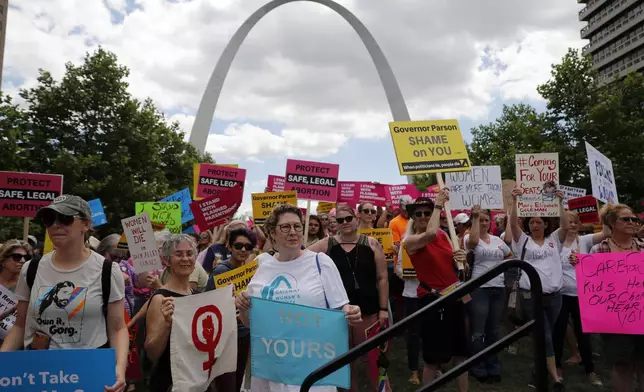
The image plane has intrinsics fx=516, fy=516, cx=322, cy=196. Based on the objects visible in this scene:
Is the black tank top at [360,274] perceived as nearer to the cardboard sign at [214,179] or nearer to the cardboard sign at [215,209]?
the cardboard sign at [215,209]

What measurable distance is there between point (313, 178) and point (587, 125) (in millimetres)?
21497

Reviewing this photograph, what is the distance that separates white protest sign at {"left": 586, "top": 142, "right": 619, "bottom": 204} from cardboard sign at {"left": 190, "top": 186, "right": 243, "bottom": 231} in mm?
4853

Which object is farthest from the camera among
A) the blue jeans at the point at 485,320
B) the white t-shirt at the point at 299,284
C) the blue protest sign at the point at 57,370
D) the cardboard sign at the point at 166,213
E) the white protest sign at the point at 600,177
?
the cardboard sign at the point at 166,213

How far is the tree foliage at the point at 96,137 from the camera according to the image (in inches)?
953

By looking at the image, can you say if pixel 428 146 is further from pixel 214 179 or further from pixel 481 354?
pixel 214 179

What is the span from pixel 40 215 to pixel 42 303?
1.56 feet

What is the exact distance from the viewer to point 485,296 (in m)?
5.79

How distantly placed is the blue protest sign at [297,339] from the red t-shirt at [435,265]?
2088 millimetres

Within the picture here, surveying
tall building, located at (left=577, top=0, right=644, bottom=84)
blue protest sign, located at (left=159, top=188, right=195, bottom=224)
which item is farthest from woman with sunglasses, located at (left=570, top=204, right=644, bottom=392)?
tall building, located at (left=577, top=0, right=644, bottom=84)

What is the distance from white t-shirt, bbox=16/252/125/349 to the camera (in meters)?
2.78

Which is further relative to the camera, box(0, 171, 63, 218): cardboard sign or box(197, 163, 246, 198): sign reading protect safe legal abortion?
box(197, 163, 246, 198): sign reading protect safe legal abortion

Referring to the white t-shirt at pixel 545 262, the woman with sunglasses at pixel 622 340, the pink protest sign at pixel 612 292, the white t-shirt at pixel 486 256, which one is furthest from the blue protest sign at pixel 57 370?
the white t-shirt at pixel 486 256

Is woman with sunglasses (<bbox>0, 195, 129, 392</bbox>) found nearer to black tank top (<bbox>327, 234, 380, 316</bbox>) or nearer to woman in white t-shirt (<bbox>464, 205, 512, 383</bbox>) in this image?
black tank top (<bbox>327, 234, 380, 316</bbox>)

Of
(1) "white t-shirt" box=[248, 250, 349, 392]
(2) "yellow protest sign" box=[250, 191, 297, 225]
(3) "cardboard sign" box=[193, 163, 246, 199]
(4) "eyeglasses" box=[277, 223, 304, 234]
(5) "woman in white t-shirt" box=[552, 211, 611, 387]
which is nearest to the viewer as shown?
(1) "white t-shirt" box=[248, 250, 349, 392]
